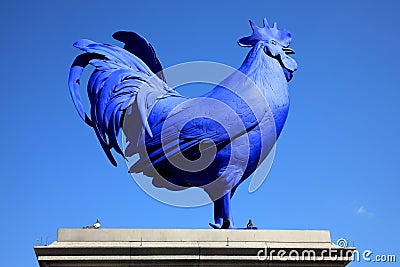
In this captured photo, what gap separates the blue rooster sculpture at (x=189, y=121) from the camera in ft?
46.6

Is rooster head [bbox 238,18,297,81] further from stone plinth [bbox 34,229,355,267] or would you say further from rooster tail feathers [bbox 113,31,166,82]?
stone plinth [bbox 34,229,355,267]

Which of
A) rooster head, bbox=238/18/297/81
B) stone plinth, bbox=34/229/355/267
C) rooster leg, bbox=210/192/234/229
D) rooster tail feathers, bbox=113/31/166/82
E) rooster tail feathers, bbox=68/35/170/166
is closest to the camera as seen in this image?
stone plinth, bbox=34/229/355/267

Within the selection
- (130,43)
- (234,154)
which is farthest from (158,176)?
(130,43)

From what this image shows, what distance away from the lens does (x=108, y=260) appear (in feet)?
40.7

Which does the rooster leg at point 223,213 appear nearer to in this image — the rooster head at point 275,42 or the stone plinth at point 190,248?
the stone plinth at point 190,248

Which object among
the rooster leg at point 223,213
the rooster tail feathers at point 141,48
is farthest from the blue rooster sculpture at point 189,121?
the rooster tail feathers at point 141,48

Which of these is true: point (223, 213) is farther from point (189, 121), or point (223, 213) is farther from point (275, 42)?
point (275, 42)

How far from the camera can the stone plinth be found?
12.4m

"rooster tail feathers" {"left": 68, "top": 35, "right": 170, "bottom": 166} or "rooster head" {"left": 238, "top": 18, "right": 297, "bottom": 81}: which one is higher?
"rooster head" {"left": 238, "top": 18, "right": 297, "bottom": 81}

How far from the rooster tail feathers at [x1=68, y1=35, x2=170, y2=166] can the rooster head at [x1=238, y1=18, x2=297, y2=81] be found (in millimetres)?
2676

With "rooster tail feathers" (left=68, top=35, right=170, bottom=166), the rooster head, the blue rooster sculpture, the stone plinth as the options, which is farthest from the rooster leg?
the rooster head

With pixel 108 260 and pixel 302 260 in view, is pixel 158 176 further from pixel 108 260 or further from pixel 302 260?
pixel 302 260

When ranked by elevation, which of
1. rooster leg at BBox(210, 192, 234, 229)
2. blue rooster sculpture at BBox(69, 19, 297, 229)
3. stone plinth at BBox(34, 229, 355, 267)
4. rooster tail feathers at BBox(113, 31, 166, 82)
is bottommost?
stone plinth at BBox(34, 229, 355, 267)

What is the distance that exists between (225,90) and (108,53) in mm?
3117
